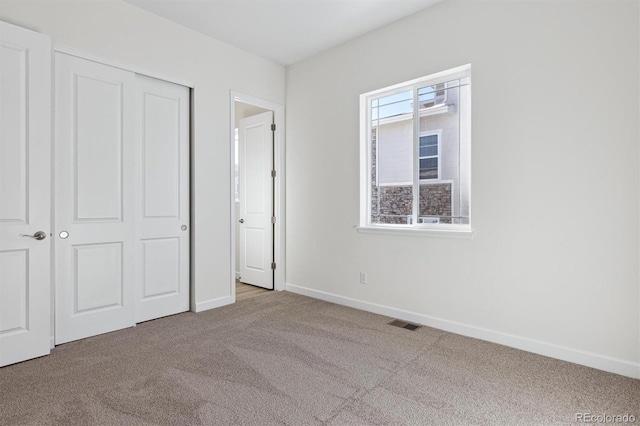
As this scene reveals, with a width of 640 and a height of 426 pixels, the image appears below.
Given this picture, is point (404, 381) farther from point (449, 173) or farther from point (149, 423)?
point (449, 173)

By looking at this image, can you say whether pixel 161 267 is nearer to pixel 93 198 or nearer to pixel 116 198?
pixel 116 198

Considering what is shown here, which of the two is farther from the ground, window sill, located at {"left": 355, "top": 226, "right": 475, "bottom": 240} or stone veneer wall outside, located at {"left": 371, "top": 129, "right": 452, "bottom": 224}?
stone veneer wall outside, located at {"left": 371, "top": 129, "right": 452, "bottom": 224}

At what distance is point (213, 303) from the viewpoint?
153 inches

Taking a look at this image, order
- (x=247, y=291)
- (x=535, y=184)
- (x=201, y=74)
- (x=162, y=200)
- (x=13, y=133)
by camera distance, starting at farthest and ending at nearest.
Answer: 1. (x=247, y=291)
2. (x=201, y=74)
3. (x=162, y=200)
4. (x=535, y=184)
5. (x=13, y=133)

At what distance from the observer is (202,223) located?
12.5 feet

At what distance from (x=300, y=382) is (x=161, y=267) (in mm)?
2058

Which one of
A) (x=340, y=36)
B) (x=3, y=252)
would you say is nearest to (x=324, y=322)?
(x=3, y=252)

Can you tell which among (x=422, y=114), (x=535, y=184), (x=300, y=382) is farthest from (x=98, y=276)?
(x=535, y=184)

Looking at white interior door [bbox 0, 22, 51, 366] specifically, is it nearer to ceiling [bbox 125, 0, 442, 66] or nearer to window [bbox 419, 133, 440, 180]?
ceiling [bbox 125, 0, 442, 66]

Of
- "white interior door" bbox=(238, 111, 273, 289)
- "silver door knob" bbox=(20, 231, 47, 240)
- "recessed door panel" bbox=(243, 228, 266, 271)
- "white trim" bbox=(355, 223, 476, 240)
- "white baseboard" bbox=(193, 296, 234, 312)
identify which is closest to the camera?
"silver door knob" bbox=(20, 231, 47, 240)

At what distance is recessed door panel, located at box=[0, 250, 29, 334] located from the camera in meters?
2.45

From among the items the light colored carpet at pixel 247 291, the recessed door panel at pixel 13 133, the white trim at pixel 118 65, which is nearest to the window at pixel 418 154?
the light colored carpet at pixel 247 291

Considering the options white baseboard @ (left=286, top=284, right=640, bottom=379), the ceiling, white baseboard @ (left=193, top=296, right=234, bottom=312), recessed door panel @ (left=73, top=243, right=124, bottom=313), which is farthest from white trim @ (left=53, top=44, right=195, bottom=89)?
white baseboard @ (left=286, top=284, right=640, bottom=379)

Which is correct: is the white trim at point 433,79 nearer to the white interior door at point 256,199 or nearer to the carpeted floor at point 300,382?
the white interior door at point 256,199
